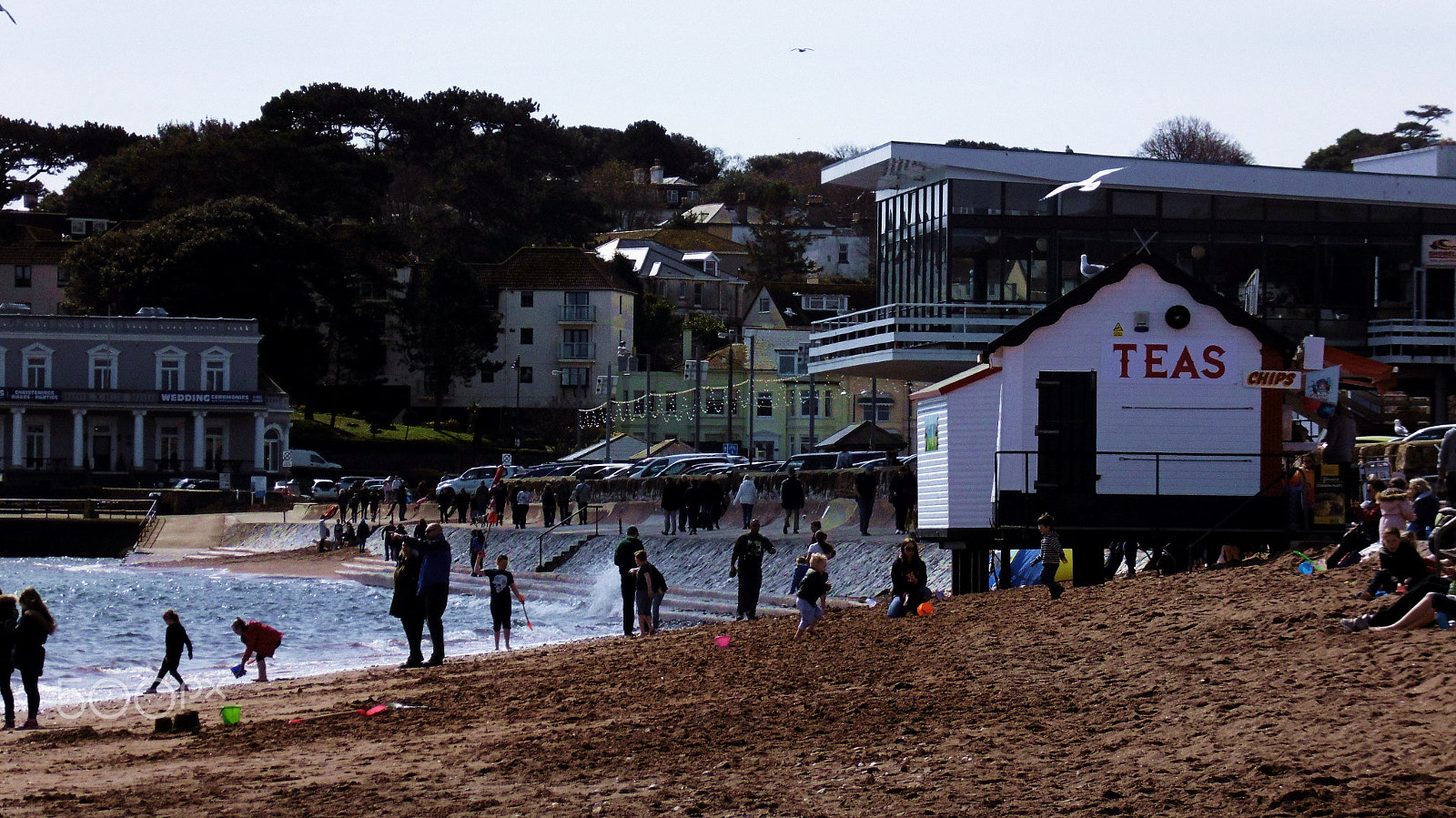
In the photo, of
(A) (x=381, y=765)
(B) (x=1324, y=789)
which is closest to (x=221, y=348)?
(A) (x=381, y=765)

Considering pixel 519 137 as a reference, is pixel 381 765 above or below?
below

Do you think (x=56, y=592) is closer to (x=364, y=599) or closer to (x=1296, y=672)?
(x=364, y=599)

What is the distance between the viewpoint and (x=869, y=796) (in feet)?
33.6

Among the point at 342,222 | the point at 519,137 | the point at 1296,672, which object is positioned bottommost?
the point at 1296,672

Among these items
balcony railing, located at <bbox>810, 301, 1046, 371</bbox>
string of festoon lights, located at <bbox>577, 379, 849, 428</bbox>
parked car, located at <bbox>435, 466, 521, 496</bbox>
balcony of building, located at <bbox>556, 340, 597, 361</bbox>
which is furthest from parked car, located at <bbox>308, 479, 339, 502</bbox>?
balcony railing, located at <bbox>810, 301, 1046, 371</bbox>

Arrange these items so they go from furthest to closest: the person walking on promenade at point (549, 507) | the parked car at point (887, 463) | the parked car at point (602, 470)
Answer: the parked car at point (602, 470) < the person walking on promenade at point (549, 507) < the parked car at point (887, 463)

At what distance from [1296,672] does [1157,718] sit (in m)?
1.10

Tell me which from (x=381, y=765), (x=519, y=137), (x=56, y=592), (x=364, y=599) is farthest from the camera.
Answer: (x=519, y=137)

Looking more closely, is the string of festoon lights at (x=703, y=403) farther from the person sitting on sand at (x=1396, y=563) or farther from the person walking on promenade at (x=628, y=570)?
the person sitting on sand at (x=1396, y=563)

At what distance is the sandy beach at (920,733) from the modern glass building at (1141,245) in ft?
93.7

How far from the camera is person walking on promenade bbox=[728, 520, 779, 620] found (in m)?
22.9

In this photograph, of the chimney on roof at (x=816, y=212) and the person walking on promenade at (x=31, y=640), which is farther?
the chimney on roof at (x=816, y=212)

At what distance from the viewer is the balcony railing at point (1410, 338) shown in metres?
48.9

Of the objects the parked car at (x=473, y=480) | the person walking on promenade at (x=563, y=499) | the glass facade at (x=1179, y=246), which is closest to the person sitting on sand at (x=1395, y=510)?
the glass facade at (x=1179, y=246)
